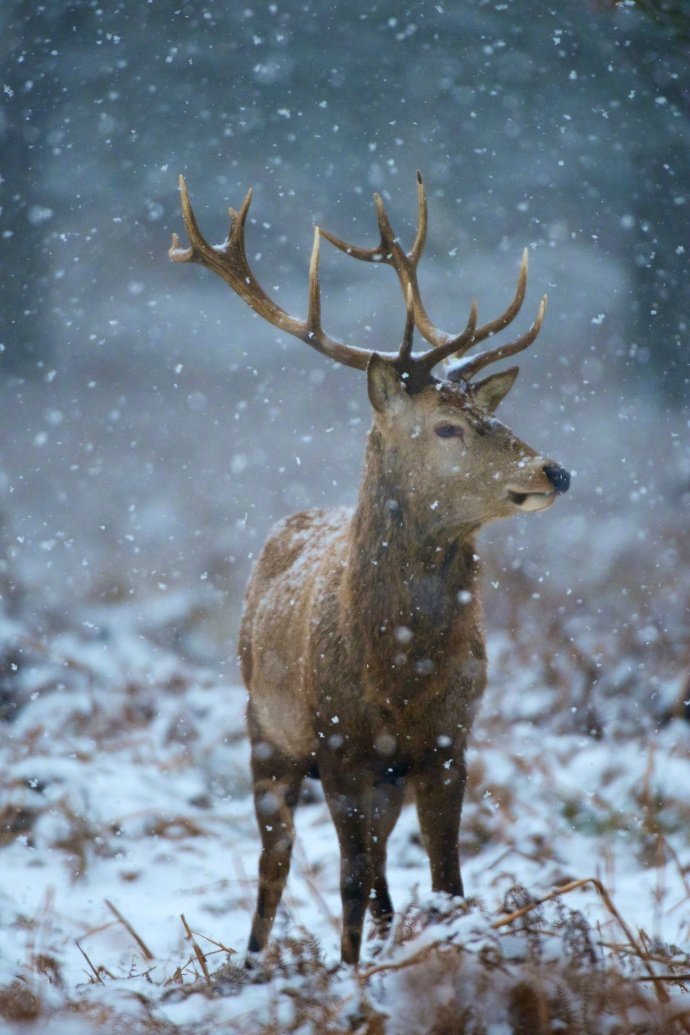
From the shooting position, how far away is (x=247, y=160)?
9734mm

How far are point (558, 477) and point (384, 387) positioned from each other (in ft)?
2.11

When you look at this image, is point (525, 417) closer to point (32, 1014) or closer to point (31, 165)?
point (31, 165)

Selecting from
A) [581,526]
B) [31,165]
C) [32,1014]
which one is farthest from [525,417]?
[32,1014]

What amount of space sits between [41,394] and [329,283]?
307cm

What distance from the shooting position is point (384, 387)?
312 cm

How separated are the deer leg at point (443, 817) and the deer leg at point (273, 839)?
653 mm

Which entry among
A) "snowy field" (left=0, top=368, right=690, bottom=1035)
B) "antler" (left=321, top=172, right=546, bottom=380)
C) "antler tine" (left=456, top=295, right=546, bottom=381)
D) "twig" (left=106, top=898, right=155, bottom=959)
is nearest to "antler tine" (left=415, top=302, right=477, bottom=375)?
"antler" (left=321, top=172, right=546, bottom=380)

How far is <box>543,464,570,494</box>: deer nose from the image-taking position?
9.41ft

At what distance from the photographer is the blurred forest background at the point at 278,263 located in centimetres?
809

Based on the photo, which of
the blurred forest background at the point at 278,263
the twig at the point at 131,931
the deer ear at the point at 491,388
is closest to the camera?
the twig at the point at 131,931

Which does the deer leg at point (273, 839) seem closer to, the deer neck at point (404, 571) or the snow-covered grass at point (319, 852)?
the snow-covered grass at point (319, 852)

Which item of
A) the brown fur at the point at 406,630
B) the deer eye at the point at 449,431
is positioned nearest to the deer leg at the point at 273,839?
the brown fur at the point at 406,630

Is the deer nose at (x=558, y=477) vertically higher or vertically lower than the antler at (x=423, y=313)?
lower

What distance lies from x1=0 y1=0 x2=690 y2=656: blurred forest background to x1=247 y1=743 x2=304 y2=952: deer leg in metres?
4.42
